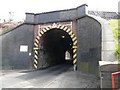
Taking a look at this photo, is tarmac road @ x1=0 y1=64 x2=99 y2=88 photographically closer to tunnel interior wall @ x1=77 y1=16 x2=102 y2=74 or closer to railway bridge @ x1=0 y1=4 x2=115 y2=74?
tunnel interior wall @ x1=77 y1=16 x2=102 y2=74

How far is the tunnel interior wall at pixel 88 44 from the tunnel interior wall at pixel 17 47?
5.98 m

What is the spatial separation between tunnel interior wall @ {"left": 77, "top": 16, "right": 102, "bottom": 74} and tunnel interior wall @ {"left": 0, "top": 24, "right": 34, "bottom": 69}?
19.6 feet

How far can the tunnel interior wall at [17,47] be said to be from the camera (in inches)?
882

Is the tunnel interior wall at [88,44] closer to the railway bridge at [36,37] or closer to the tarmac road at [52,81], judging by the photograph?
the railway bridge at [36,37]

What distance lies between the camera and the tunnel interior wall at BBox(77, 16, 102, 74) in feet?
50.4

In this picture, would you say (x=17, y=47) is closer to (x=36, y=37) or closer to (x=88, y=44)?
(x=36, y=37)

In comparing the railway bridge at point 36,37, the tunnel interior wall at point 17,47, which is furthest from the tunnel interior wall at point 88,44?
the tunnel interior wall at point 17,47

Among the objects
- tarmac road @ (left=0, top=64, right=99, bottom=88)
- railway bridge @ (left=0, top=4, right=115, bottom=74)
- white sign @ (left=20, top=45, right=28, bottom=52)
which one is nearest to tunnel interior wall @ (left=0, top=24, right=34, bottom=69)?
railway bridge @ (left=0, top=4, right=115, bottom=74)

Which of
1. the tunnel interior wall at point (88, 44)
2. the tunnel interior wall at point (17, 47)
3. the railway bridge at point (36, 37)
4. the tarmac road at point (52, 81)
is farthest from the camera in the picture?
the tunnel interior wall at point (17, 47)

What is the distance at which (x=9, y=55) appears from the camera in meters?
22.6

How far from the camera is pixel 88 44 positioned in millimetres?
17953

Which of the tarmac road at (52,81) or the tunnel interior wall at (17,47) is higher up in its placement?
the tunnel interior wall at (17,47)

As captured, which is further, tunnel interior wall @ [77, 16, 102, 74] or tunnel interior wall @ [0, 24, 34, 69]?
tunnel interior wall @ [0, 24, 34, 69]

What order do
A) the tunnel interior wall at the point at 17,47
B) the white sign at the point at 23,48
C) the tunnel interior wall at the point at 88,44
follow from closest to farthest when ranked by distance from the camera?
the tunnel interior wall at the point at 88,44
the tunnel interior wall at the point at 17,47
the white sign at the point at 23,48
